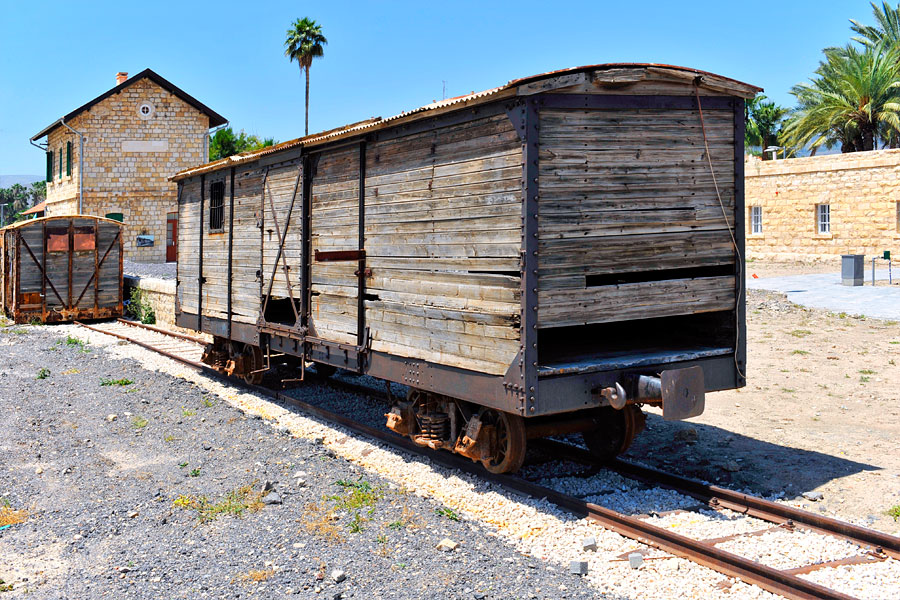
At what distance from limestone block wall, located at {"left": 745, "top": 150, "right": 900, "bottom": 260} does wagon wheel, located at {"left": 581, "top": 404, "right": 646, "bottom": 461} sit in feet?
85.0

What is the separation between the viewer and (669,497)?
250 inches

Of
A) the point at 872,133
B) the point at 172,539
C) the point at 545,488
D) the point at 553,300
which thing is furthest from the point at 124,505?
the point at 872,133

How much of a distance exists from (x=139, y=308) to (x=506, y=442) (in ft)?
59.0

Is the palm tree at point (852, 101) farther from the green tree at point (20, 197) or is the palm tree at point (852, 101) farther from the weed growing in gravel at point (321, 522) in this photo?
the green tree at point (20, 197)

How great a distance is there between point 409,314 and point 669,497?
292cm

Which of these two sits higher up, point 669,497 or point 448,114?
point 448,114

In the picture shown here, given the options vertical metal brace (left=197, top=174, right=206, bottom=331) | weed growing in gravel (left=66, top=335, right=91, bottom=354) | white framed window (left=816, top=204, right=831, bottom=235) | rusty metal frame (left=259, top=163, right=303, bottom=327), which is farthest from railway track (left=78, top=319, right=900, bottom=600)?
white framed window (left=816, top=204, right=831, bottom=235)

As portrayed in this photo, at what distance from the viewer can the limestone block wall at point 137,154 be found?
36.8 metres

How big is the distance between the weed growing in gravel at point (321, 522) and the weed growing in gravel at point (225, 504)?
18.9 inches

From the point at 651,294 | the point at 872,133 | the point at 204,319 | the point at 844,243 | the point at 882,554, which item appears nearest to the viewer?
the point at 882,554

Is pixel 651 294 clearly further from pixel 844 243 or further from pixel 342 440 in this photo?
pixel 844 243

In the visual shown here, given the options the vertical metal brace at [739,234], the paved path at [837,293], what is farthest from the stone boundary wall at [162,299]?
the paved path at [837,293]

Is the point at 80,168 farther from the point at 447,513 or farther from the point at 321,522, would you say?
the point at 447,513

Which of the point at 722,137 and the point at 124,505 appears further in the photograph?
the point at 722,137
